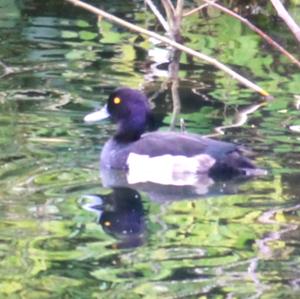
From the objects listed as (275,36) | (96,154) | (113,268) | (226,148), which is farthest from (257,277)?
(275,36)

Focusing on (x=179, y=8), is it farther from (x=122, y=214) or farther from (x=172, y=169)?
(x=122, y=214)

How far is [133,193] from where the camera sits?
10688mm

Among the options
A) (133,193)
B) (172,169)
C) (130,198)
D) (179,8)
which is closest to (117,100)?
(172,169)

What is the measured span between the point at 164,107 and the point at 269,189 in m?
3.40

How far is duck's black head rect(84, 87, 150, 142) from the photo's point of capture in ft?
39.5

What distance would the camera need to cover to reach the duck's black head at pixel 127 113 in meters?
12.0

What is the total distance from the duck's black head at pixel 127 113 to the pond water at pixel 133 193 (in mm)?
268

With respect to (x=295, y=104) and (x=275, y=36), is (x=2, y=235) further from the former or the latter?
(x=275, y=36)

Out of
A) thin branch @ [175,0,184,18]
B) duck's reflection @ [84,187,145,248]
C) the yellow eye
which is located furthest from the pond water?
thin branch @ [175,0,184,18]

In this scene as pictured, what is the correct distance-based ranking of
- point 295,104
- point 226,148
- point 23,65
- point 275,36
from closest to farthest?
point 226,148, point 295,104, point 23,65, point 275,36

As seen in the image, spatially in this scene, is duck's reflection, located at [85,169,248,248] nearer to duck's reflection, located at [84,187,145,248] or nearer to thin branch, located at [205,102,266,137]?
duck's reflection, located at [84,187,145,248]

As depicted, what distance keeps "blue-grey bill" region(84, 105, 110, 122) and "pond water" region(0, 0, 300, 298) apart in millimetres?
187

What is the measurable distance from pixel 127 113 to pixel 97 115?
0.33 m

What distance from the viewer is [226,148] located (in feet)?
36.8
